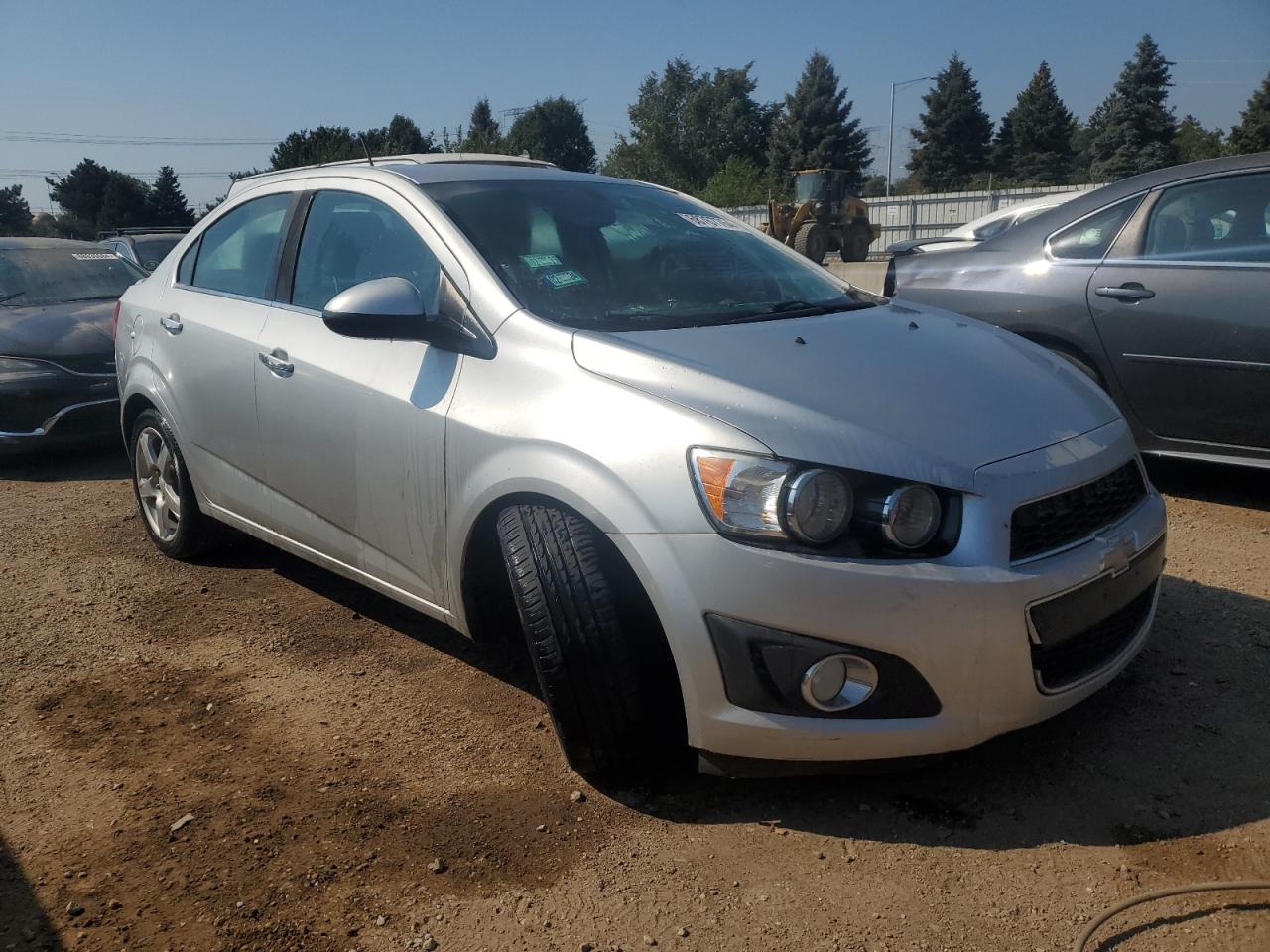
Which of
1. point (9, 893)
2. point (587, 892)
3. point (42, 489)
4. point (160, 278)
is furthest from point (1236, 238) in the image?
point (42, 489)

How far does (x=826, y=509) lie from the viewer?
2223mm

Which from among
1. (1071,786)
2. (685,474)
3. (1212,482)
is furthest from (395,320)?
(1212,482)

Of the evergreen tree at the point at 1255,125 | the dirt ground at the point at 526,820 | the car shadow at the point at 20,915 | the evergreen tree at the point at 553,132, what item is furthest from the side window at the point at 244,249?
the evergreen tree at the point at 553,132

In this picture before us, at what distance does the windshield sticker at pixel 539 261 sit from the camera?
9.90 ft

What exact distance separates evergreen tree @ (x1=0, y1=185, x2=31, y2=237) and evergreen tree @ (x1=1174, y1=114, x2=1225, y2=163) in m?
71.6

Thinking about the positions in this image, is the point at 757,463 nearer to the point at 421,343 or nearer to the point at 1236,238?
the point at 421,343

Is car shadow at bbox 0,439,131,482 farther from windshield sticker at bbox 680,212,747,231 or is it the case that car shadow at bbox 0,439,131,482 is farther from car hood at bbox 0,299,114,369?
windshield sticker at bbox 680,212,747,231

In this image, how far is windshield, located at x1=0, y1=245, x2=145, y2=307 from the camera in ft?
23.7

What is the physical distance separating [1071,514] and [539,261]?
1627mm

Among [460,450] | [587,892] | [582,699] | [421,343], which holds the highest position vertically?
[421,343]

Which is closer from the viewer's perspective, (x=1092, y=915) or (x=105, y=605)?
(x=1092, y=915)

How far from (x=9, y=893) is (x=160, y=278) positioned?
2.89m

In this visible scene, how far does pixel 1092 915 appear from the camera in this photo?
2.09m

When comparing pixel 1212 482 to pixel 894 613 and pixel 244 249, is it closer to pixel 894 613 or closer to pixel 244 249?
pixel 894 613
